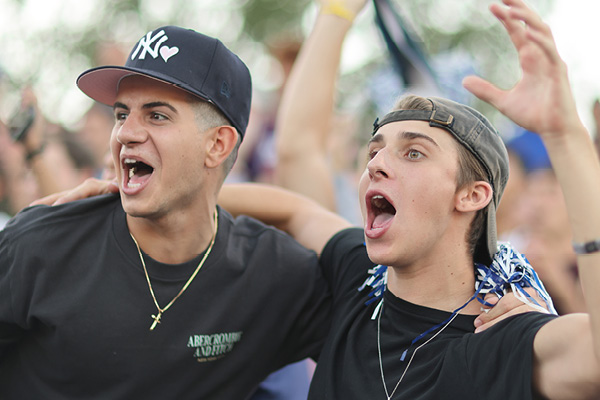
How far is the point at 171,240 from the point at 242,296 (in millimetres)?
416

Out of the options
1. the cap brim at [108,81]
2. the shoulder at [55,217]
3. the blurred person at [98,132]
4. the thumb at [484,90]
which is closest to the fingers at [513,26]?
the thumb at [484,90]

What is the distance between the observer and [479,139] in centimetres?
257

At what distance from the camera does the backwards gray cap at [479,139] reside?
8.40 feet

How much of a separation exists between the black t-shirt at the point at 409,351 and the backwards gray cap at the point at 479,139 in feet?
1.19

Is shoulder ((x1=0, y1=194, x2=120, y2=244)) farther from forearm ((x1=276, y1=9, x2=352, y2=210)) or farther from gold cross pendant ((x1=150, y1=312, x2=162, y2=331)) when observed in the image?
forearm ((x1=276, y1=9, x2=352, y2=210))

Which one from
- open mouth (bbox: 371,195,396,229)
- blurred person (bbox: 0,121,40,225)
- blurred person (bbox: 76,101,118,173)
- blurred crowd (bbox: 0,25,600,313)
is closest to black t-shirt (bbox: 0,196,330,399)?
open mouth (bbox: 371,195,396,229)

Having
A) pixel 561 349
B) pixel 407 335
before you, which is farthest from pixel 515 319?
pixel 407 335

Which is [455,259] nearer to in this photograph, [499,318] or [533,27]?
[499,318]

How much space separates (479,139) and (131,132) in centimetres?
145

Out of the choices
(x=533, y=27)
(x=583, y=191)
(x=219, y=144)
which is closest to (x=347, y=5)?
(x=219, y=144)

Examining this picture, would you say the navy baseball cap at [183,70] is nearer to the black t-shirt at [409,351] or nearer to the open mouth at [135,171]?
the open mouth at [135,171]

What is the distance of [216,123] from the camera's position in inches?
121

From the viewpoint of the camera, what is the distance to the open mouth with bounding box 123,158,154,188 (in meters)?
2.87

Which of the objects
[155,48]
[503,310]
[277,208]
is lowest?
[503,310]
